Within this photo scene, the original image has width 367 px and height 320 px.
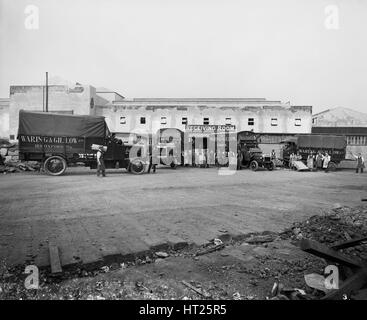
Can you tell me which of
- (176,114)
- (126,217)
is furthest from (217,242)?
(176,114)

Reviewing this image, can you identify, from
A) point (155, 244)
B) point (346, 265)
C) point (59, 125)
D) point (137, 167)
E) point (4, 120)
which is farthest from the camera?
point (4, 120)

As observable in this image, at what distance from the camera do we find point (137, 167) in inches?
656

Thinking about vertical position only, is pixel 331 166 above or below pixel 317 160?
below

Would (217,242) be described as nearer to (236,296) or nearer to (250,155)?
(236,296)

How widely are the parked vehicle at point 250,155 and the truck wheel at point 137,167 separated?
8.94m

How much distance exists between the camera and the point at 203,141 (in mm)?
27453

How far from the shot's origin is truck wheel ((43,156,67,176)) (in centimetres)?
1491

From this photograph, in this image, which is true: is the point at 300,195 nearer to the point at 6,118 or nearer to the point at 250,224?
the point at 250,224

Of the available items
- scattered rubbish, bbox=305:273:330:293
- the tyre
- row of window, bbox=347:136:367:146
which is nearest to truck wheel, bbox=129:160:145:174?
scattered rubbish, bbox=305:273:330:293

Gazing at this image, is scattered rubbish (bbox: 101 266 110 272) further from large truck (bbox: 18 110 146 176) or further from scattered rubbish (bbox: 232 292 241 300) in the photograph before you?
large truck (bbox: 18 110 146 176)

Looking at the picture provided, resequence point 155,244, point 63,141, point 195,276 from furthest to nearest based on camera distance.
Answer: point 63,141
point 155,244
point 195,276

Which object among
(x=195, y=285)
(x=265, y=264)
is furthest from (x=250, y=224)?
(x=195, y=285)

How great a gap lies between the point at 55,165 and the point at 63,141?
1207mm
